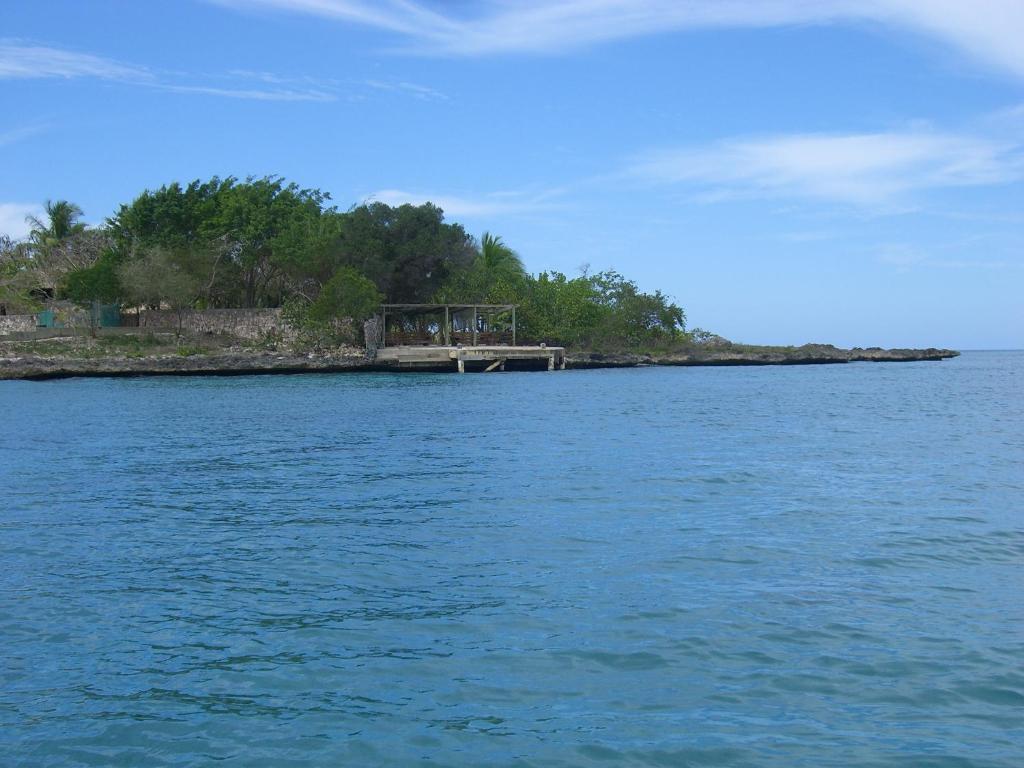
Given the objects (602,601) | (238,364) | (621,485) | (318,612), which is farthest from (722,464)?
(238,364)

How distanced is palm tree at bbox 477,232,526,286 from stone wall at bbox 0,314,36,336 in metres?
32.8

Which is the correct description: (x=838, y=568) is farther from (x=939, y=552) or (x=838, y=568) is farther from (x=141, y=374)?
(x=141, y=374)

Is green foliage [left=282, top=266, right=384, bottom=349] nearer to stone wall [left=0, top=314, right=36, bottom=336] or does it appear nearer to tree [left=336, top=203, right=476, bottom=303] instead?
tree [left=336, top=203, right=476, bottom=303]

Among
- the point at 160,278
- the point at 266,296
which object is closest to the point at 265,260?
the point at 266,296

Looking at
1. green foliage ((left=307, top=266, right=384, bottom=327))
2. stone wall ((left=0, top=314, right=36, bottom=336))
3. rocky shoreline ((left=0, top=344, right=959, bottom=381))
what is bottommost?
rocky shoreline ((left=0, top=344, right=959, bottom=381))

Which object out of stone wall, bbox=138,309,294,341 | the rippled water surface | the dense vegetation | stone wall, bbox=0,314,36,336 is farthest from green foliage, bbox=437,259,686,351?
the rippled water surface

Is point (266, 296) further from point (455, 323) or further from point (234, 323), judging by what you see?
point (455, 323)

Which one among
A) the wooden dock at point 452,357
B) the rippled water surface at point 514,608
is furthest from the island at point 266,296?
the rippled water surface at point 514,608

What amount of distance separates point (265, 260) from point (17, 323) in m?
17.0

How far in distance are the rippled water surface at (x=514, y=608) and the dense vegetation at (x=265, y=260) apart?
42932mm

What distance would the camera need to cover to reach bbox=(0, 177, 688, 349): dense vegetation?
60344 millimetres

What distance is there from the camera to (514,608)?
890 centimetres

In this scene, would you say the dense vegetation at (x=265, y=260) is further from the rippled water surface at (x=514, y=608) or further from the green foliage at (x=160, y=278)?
the rippled water surface at (x=514, y=608)

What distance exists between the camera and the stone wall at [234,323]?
64438mm
